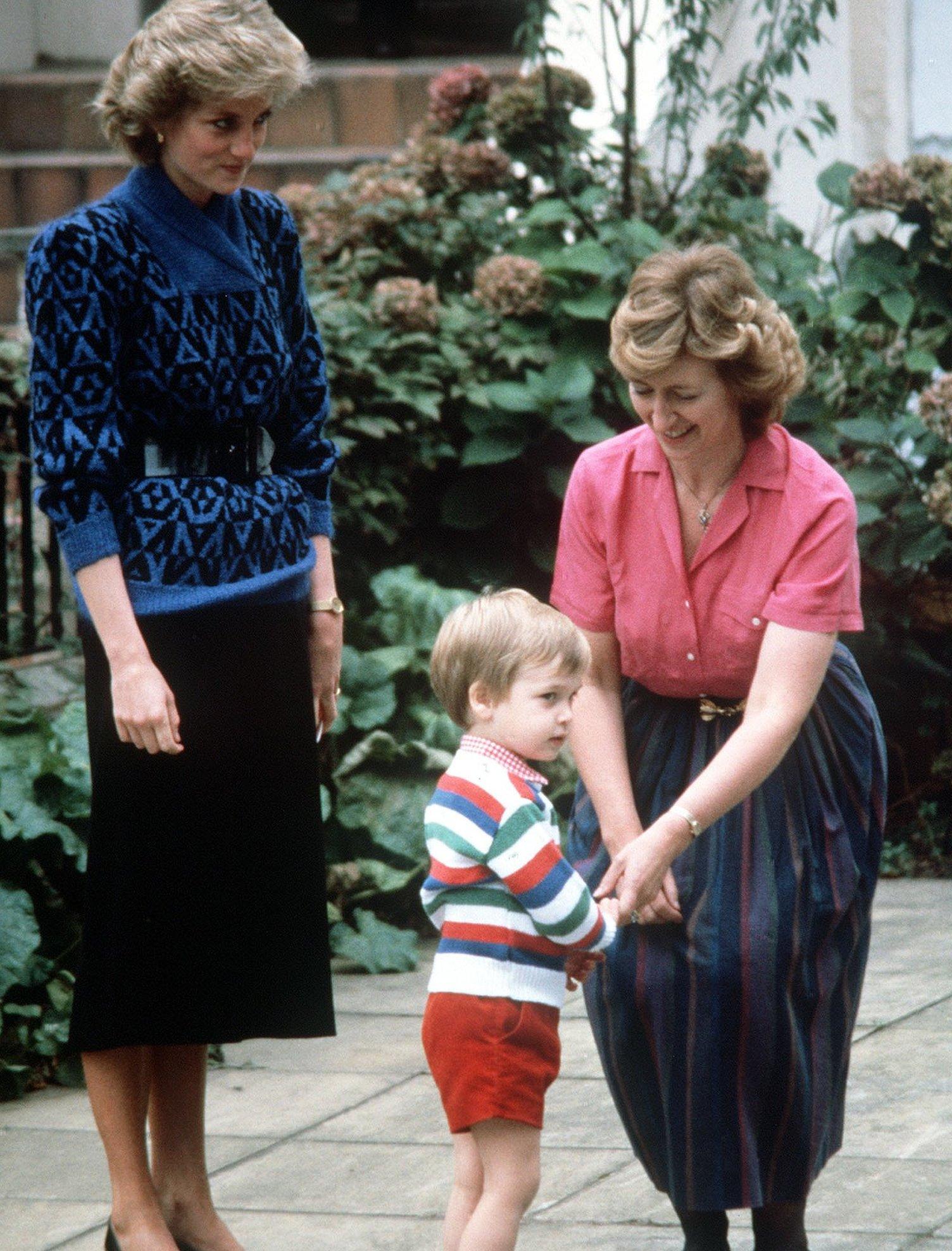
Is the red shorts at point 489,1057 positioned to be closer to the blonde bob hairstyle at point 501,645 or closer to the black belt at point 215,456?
the blonde bob hairstyle at point 501,645

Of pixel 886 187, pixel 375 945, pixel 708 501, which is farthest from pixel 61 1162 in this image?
pixel 886 187

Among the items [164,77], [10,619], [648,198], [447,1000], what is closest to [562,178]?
[648,198]

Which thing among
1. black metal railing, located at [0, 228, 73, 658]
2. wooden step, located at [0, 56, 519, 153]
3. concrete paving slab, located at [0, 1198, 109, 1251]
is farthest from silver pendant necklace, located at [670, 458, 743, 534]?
wooden step, located at [0, 56, 519, 153]

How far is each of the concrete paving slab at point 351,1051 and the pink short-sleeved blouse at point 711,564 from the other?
4.81 ft

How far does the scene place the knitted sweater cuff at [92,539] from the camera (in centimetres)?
256

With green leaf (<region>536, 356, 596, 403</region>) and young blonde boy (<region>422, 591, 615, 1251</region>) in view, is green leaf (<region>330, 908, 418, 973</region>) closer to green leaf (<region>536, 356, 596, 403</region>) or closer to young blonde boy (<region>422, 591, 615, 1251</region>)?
green leaf (<region>536, 356, 596, 403</region>)

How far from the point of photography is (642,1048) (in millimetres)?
2650

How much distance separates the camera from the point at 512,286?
559cm

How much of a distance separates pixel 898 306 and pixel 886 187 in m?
0.35

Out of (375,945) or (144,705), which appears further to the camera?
(375,945)

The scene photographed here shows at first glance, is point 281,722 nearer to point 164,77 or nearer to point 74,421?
point 74,421

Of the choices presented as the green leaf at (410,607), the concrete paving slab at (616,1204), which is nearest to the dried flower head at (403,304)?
the green leaf at (410,607)

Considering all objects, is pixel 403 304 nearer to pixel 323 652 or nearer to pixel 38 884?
pixel 38 884

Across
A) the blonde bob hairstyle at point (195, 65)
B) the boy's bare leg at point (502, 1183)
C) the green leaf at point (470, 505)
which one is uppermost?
the blonde bob hairstyle at point (195, 65)
